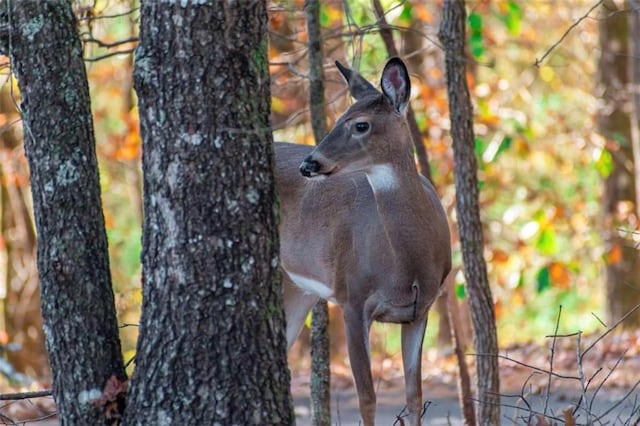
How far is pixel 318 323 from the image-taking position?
715 centimetres

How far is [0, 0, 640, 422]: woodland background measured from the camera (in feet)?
34.2

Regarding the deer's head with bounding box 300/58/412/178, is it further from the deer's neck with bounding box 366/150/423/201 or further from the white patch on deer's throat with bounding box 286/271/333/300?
the white patch on deer's throat with bounding box 286/271/333/300

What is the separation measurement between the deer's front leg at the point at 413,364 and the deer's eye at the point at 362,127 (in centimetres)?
110

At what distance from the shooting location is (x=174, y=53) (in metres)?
4.06

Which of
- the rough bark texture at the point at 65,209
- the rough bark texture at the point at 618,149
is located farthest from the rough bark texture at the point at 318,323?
the rough bark texture at the point at 618,149

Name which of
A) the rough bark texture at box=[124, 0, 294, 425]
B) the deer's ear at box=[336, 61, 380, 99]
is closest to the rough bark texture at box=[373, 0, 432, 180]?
the deer's ear at box=[336, 61, 380, 99]

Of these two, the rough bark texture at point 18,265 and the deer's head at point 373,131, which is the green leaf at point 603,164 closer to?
the deer's head at point 373,131

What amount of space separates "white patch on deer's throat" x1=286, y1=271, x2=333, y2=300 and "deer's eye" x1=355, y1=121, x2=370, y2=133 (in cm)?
99

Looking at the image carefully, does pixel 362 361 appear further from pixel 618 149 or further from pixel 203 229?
pixel 618 149

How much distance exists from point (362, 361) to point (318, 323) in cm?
98

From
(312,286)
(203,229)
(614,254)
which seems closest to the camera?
(203,229)

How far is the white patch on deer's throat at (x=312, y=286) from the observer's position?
22.0 feet

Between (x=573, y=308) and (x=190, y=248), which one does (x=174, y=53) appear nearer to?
(x=190, y=248)

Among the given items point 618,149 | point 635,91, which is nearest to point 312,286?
point 635,91
